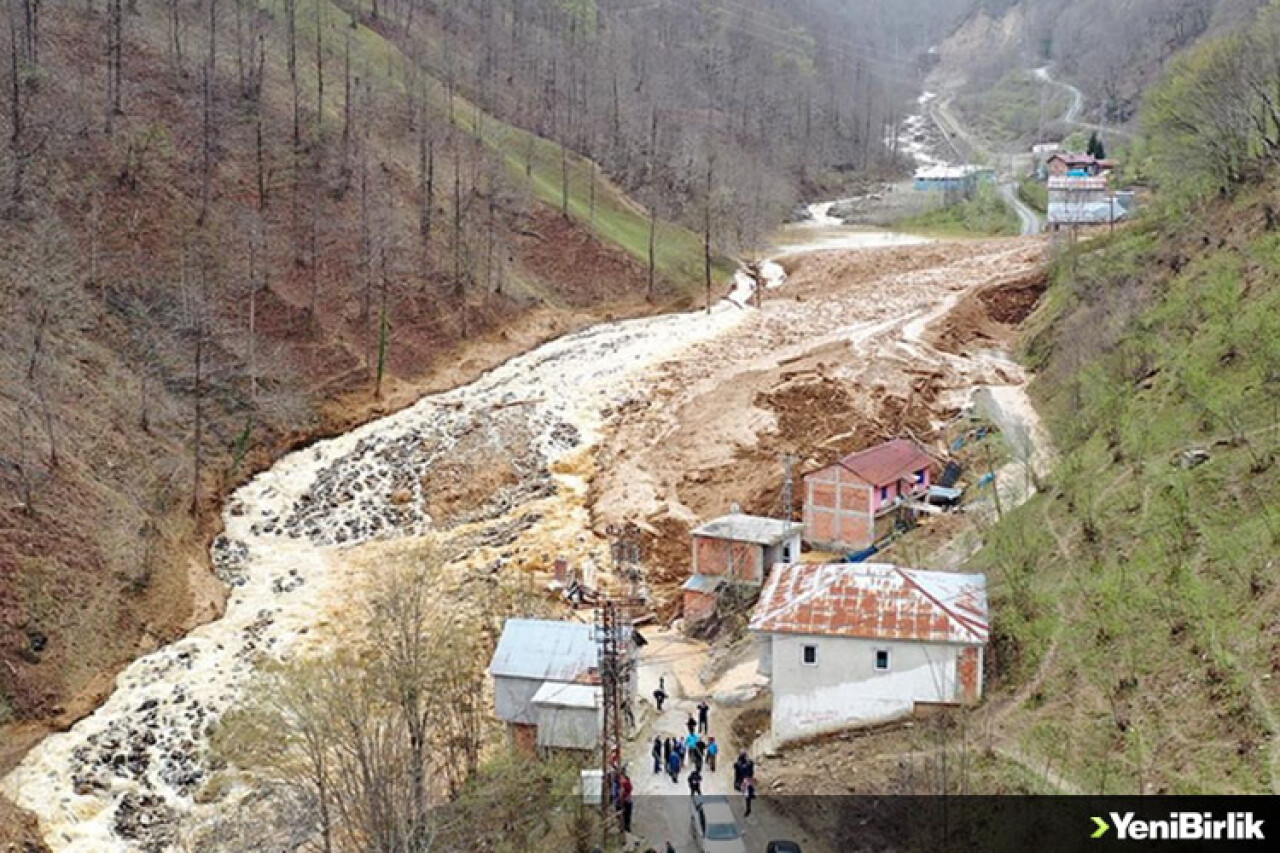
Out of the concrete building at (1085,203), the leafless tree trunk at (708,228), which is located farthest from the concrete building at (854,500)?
the concrete building at (1085,203)

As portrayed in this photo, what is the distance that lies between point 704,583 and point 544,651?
9.15 meters

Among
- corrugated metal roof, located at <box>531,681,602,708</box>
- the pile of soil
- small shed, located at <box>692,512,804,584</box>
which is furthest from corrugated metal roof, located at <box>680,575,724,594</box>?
the pile of soil

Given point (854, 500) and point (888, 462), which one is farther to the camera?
point (888, 462)

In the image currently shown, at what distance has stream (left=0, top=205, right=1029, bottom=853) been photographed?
30.1 metres

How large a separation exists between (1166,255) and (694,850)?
38.2m

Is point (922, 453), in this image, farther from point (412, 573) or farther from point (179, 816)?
point (179, 816)

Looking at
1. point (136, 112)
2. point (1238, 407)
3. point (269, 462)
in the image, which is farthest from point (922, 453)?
point (136, 112)

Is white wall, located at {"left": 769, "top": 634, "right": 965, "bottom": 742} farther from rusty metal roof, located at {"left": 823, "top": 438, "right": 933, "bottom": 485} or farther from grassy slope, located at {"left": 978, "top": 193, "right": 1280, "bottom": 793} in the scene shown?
rusty metal roof, located at {"left": 823, "top": 438, "right": 933, "bottom": 485}

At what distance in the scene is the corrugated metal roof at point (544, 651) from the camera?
3094 centimetres

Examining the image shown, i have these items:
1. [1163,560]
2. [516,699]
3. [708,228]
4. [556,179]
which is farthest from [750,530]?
[556,179]

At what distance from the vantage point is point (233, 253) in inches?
2431

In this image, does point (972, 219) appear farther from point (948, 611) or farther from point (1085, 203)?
point (948, 611)

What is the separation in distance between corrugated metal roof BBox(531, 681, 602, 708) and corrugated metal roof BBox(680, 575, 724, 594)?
9658 millimetres

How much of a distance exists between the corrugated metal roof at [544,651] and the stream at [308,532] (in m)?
7.48
